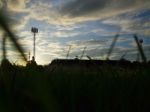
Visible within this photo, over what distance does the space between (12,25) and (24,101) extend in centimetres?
73

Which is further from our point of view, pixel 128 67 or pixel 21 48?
pixel 128 67

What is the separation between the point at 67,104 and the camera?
39.5 inches

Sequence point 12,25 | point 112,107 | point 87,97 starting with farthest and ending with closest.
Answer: point 87,97 → point 112,107 → point 12,25

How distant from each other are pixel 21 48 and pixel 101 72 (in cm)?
115

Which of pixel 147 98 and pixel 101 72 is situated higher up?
pixel 101 72

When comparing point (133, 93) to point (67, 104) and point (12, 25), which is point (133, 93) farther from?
point (12, 25)

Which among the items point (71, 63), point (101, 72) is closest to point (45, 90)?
point (101, 72)

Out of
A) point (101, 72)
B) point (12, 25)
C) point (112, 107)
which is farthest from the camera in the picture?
point (101, 72)

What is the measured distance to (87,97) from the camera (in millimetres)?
1109

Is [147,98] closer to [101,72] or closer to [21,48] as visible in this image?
[101,72]

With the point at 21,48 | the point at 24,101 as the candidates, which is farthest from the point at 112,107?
the point at 21,48

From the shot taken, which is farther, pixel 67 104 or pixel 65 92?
pixel 65 92

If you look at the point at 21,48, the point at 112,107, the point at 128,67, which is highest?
the point at 128,67

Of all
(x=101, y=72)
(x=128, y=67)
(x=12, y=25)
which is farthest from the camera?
(x=128, y=67)
